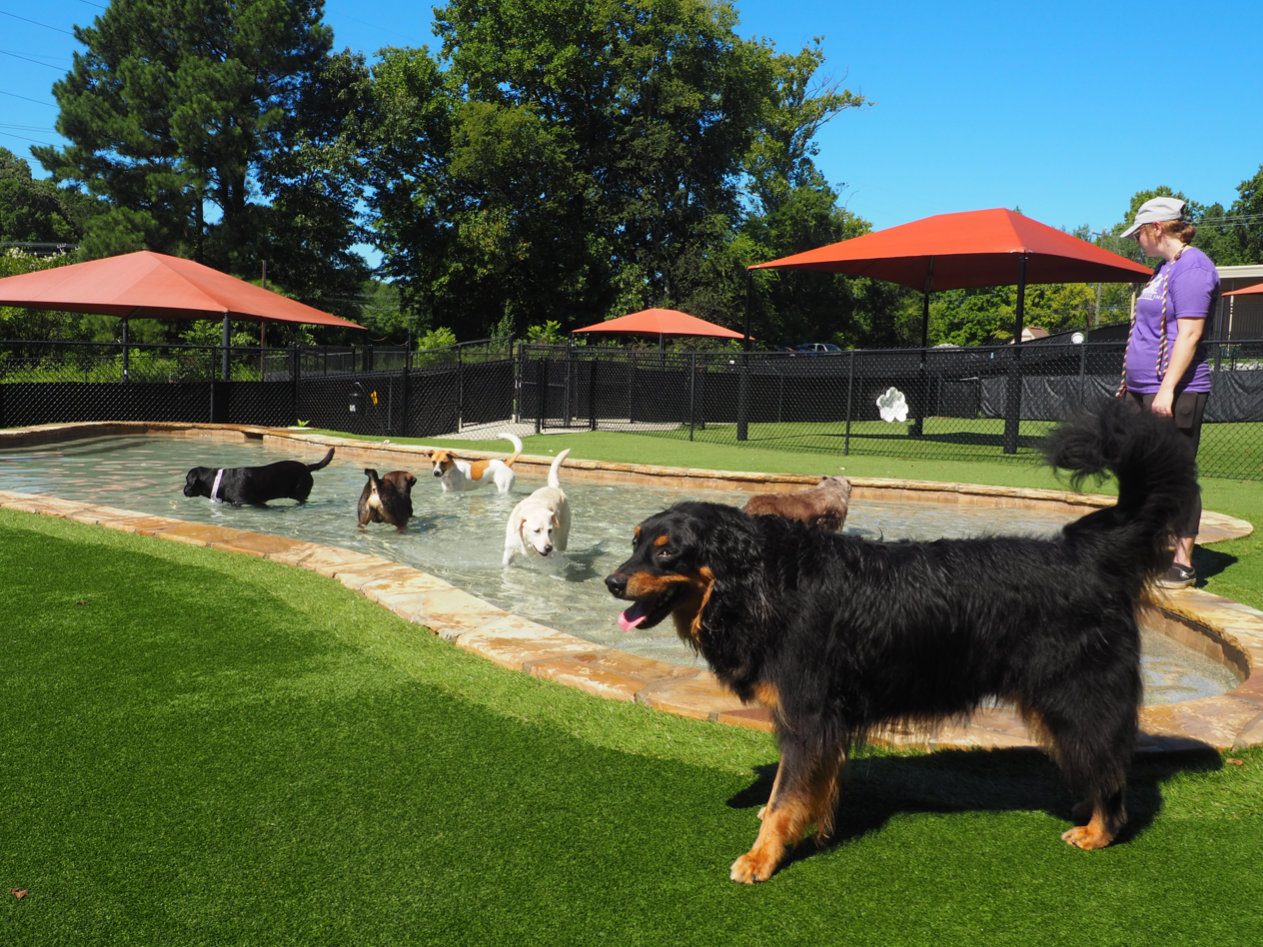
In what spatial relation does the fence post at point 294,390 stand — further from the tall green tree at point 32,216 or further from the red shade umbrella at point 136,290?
the tall green tree at point 32,216

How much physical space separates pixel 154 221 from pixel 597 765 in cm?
4374

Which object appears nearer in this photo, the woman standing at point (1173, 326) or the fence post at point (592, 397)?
the woman standing at point (1173, 326)

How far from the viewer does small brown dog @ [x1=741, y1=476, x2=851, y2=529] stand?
22.2 ft

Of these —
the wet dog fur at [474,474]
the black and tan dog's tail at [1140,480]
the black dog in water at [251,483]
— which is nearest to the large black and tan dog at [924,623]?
the black and tan dog's tail at [1140,480]

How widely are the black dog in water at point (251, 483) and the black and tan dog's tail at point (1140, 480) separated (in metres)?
8.61

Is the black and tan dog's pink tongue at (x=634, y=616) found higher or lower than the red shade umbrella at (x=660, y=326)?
lower

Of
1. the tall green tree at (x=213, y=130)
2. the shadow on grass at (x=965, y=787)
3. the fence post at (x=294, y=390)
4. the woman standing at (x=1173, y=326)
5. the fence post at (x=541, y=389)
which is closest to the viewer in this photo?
the shadow on grass at (x=965, y=787)

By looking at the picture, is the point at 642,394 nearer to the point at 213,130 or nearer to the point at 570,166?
the point at 570,166

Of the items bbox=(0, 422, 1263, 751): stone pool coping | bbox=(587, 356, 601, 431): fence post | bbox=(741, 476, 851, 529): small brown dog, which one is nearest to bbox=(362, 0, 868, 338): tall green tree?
bbox=(587, 356, 601, 431): fence post

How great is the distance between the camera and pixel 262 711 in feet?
11.0

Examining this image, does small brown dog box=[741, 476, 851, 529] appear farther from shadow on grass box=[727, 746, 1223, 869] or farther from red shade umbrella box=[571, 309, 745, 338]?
red shade umbrella box=[571, 309, 745, 338]

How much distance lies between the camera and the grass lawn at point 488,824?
2098 mm

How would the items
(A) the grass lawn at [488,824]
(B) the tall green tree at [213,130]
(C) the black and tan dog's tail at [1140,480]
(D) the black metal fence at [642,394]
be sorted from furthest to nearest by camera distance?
(B) the tall green tree at [213,130] < (D) the black metal fence at [642,394] < (C) the black and tan dog's tail at [1140,480] < (A) the grass lawn at [488,824]

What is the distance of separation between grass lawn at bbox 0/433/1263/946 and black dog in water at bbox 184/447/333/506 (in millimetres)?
5619
